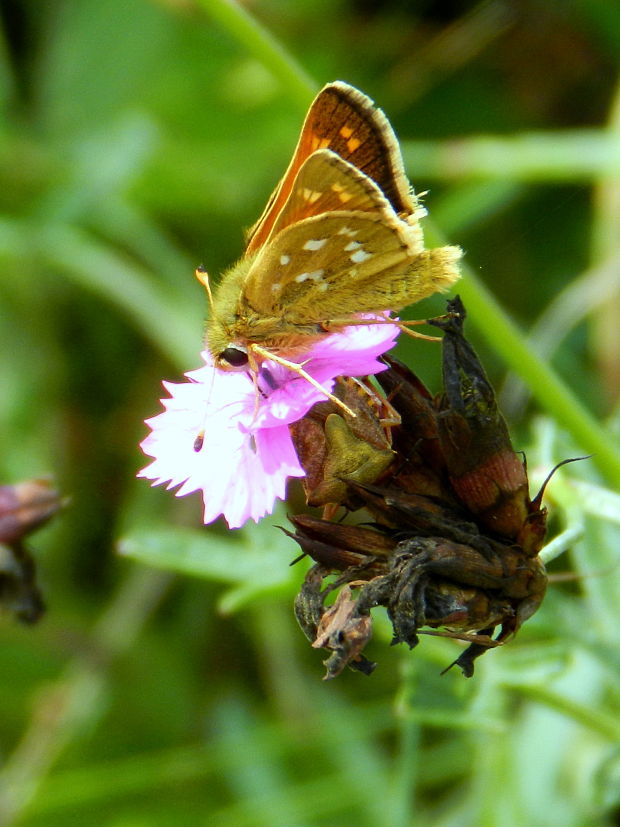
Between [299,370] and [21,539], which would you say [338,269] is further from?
[21,539]

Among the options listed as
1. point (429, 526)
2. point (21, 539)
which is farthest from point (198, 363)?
point (429, 526)

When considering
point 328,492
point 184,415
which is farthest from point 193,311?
point 328,492

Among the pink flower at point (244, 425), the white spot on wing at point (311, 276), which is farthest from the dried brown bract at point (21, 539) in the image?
the white spot on wing at point (311, 276)

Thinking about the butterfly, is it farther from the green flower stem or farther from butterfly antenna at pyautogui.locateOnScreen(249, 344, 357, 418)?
the green flower stem

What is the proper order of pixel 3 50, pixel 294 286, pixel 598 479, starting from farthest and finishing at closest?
pixel 3 50, pixel 598 479, pixel 294 286

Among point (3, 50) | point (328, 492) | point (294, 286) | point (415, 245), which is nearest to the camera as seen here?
point (328, 492)

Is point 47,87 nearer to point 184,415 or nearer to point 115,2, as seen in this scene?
point 115,2
